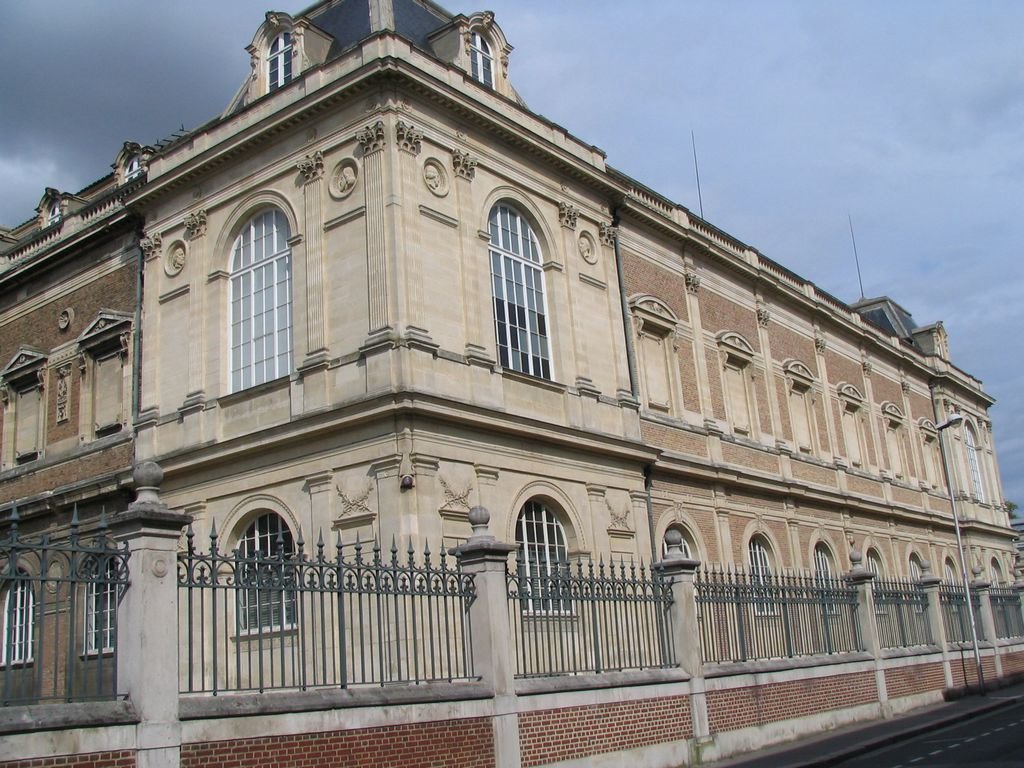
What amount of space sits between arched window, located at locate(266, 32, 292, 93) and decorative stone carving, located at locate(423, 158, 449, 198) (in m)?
4.15

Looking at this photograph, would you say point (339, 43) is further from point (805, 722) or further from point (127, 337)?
point (805, 722)

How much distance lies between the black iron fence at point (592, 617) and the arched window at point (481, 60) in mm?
11637

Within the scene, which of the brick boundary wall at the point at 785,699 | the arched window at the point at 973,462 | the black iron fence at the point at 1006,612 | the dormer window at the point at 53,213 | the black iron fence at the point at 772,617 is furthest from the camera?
the arched window at the point at 973,462

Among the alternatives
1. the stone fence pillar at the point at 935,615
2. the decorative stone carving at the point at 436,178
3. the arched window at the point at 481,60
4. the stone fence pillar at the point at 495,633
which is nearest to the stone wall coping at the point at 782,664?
the stone fence pillar at the point at 935,615

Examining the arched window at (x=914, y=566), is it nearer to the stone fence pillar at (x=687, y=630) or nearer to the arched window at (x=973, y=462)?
the arched window at (x=973, y=462)

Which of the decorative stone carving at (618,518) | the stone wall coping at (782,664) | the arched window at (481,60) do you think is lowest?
the stone wall coping at (782,664)

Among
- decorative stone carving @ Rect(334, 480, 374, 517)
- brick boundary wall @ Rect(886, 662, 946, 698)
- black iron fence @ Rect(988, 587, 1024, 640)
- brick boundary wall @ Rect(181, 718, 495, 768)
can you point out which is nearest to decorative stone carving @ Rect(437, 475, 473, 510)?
decorative stone carving @ Rect(334, 480, 374, 517)

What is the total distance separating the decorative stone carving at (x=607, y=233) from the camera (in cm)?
2416

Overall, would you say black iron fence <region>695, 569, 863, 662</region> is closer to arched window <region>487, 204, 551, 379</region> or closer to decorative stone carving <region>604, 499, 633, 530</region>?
decorative stone carving <region>604, 499, 633, 530</region>

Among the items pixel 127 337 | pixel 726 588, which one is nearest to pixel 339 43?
pixel 127 337

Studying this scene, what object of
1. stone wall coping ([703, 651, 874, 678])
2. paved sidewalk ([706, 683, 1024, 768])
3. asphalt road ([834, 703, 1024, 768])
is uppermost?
stone wall coping ([703, 651, 874, 678])

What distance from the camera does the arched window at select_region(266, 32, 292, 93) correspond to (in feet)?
72.6

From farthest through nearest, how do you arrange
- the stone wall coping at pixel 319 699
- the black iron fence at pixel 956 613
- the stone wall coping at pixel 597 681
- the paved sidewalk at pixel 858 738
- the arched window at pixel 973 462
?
the arched window at pixel 973 462 < the black iron fence at pixel 956 613 < the paved sidewalk at pixel 858 738 < the stone wall coping at pixel 597 681 < the stone wall coping at pixel 319 699

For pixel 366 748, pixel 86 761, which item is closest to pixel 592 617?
pixel 366 748
